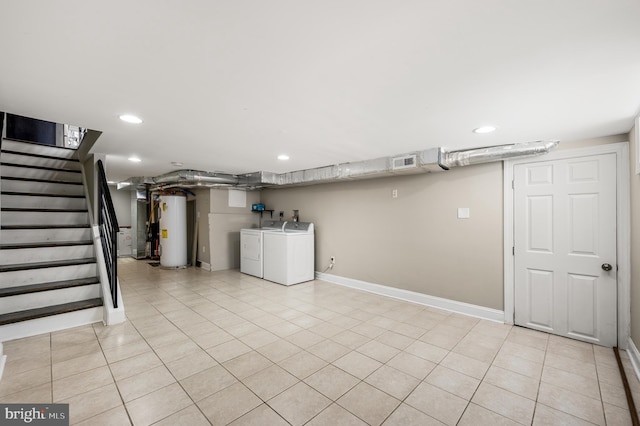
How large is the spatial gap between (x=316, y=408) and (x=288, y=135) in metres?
2.44

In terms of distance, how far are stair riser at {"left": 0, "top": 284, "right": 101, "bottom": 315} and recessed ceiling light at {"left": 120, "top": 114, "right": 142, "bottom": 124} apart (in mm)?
2178

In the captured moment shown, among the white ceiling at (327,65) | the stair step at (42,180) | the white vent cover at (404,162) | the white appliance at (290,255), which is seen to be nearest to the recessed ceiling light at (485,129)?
the white ceiling at (327,65)

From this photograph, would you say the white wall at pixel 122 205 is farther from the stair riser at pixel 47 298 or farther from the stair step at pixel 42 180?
the stair riser at pixel 47 298

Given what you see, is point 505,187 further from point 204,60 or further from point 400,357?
point 204,60

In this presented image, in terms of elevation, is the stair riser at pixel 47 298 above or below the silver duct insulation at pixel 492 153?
below

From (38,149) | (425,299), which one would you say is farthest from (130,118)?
(425,299)

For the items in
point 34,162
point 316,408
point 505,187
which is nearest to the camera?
point 316,408

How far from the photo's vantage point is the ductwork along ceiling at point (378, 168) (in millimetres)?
3080

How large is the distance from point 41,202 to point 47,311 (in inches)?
74.1

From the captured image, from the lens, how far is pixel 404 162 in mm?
3637

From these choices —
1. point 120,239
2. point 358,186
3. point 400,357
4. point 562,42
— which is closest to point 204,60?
point 562,42

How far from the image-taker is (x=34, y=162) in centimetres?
428

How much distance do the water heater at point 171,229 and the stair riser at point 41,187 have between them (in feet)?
7.23

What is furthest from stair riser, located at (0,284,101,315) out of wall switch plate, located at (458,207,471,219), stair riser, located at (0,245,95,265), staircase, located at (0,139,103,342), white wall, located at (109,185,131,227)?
white wall, located at (109,185,131,227)
